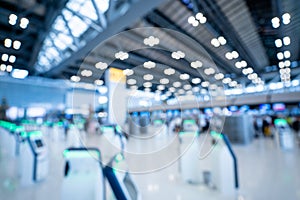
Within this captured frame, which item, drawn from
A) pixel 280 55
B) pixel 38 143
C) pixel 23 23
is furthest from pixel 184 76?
pixel 38 143

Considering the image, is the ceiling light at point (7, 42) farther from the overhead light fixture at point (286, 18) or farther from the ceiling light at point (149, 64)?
the overhead light fixture at point (286, 18)

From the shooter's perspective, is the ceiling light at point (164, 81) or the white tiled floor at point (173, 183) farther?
the white tiled floor at point (173, 183)

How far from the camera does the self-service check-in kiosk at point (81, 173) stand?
1.06 m

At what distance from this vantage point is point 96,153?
114 centimetres

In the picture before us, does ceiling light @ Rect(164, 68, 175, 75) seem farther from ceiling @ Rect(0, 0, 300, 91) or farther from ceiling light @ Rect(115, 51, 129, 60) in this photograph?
ceiling light @ Rect(115, 51, 129, 60)

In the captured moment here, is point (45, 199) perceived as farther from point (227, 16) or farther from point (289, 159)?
point (289, 159)

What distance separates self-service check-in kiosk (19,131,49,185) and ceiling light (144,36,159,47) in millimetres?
2277

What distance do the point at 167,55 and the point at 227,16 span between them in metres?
0.93

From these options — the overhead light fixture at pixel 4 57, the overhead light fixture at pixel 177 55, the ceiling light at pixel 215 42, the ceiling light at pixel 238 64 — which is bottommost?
the overhead light fixture at pixel 4 57

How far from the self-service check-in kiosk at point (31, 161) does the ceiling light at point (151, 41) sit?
7.47ft

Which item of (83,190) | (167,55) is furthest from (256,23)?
(83,190)

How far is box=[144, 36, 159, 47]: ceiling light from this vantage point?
1.33m

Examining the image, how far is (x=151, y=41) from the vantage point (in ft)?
4.51

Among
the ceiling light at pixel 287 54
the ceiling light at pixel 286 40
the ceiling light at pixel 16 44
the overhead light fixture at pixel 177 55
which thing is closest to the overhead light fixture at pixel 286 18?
the ceiling light at pixel 286 40
